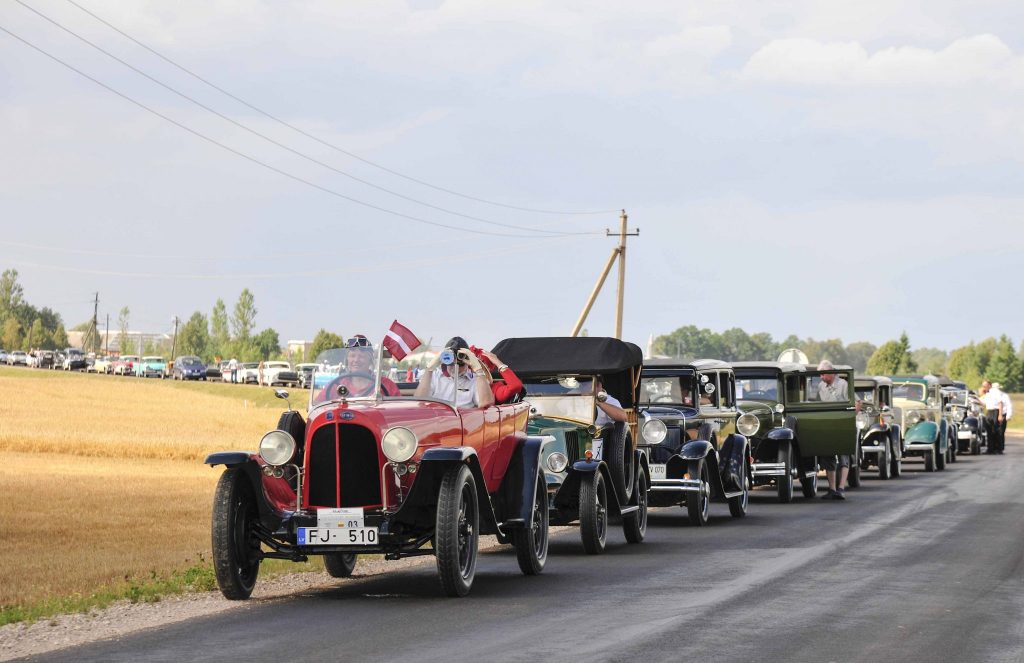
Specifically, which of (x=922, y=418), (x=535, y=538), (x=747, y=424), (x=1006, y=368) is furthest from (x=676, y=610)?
(x=1006, y=368)

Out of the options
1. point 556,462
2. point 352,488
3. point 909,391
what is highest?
point 909,391

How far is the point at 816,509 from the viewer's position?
23.0 m

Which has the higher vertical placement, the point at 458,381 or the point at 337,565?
the point at 458,381

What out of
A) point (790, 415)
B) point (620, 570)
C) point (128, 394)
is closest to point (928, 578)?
point (620, 570)

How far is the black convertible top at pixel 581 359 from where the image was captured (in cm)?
1800

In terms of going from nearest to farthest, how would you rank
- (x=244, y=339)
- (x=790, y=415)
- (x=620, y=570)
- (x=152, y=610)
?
(x=152, y=610)
(x=620, y=570)
(x=790, y=415)
(x=244, y=339)

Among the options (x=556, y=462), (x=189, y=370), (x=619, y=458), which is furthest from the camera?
(x=189, y=370)

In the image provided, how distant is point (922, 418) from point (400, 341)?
88.1 feet

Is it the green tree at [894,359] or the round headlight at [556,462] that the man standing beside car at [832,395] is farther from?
the green tree at [894,359]

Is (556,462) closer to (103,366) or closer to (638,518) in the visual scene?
(638,518)

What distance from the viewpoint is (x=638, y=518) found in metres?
17.4

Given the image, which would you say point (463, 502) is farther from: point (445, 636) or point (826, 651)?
point (826, 651)

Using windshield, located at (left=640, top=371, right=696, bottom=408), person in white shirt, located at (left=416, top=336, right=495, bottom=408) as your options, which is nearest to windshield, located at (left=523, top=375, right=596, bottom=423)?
person in white shirt, located at (left=416, top=336, right=495, bottom=408)

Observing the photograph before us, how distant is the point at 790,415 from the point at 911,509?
10.3 ft
